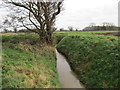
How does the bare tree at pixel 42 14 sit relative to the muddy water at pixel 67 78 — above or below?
above

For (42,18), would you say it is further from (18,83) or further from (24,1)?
(18,83)

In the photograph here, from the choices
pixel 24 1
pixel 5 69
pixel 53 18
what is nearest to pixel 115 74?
pixel 5 69

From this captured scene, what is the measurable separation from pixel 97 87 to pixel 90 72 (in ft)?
5.42

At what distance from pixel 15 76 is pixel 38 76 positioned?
1.26m

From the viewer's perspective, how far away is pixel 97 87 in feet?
22.5

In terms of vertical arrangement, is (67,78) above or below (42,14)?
below

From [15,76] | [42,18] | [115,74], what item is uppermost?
[42,18]

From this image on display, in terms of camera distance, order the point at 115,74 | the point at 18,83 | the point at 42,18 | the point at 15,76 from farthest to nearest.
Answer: the point at 42,18, the point at 115,74, the point at 15,76, the point at 18,83

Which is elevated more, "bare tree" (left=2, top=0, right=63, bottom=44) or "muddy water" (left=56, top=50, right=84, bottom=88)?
"bare tree" (left=2, top=0, right=63, bottom=44)

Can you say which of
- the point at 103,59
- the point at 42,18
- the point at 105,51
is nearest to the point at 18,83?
the point at 103,59

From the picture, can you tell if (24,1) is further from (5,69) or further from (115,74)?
(115,74)

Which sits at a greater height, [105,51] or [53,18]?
[53,18]

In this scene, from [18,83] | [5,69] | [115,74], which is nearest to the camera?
[18,83]

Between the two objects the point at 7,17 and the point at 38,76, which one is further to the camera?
the point at 7,17
